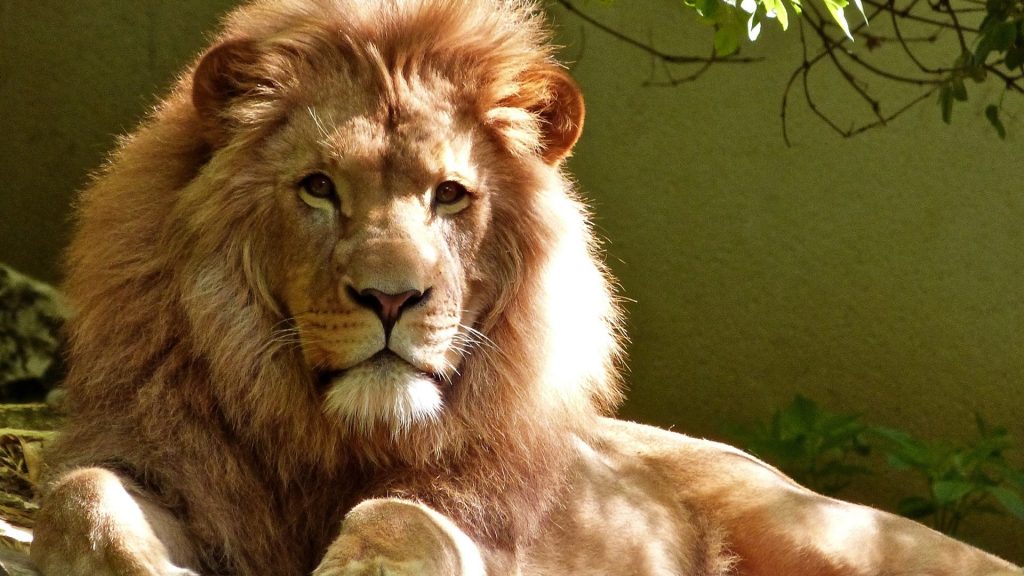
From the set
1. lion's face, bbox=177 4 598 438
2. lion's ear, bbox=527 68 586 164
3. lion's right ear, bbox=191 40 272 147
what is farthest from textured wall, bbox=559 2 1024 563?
lion's right ear, bbox=191 40 272 147

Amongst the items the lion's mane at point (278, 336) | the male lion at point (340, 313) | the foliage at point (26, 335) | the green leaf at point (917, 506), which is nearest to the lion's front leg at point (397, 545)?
the male lion at point (340, 313)

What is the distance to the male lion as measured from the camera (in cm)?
295

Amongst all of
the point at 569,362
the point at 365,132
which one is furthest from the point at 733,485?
the point at 365,132

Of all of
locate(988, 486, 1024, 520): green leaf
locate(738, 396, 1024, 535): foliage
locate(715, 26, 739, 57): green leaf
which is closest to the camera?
locate(715, 26, 739, 57): green leaf

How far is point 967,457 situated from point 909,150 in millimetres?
1293

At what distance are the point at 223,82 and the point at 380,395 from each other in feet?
2.89

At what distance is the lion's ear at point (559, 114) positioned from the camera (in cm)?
346

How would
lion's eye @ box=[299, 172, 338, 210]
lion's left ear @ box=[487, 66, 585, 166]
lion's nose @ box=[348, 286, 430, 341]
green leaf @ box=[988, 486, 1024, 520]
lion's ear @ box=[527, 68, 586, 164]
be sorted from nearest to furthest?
lion's nose @ box=[348, 286, 430, 341]
lion's eye @ box=[299, 172, 338, 210]
lion's left ear @ box=[487, 66, 585, 166]
lion's ear @ box=[527, 68, 586, 164]
green leaf @ box=[988, 486, 1024, 520]

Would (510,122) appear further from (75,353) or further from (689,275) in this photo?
(689,275)

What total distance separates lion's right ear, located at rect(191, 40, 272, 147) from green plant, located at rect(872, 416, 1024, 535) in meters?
2.83

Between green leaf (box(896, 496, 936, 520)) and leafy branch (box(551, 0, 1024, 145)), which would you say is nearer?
green leaf (box(896, 496, 936, 520))

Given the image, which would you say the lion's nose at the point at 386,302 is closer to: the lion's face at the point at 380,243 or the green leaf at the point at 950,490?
the lion's face at the point at 380,243

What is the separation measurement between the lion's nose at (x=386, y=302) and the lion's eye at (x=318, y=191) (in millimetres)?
248

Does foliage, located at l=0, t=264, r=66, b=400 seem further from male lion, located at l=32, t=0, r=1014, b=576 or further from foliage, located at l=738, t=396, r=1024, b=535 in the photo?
foliage, located at l=738, t=396, r=1024, b=535
